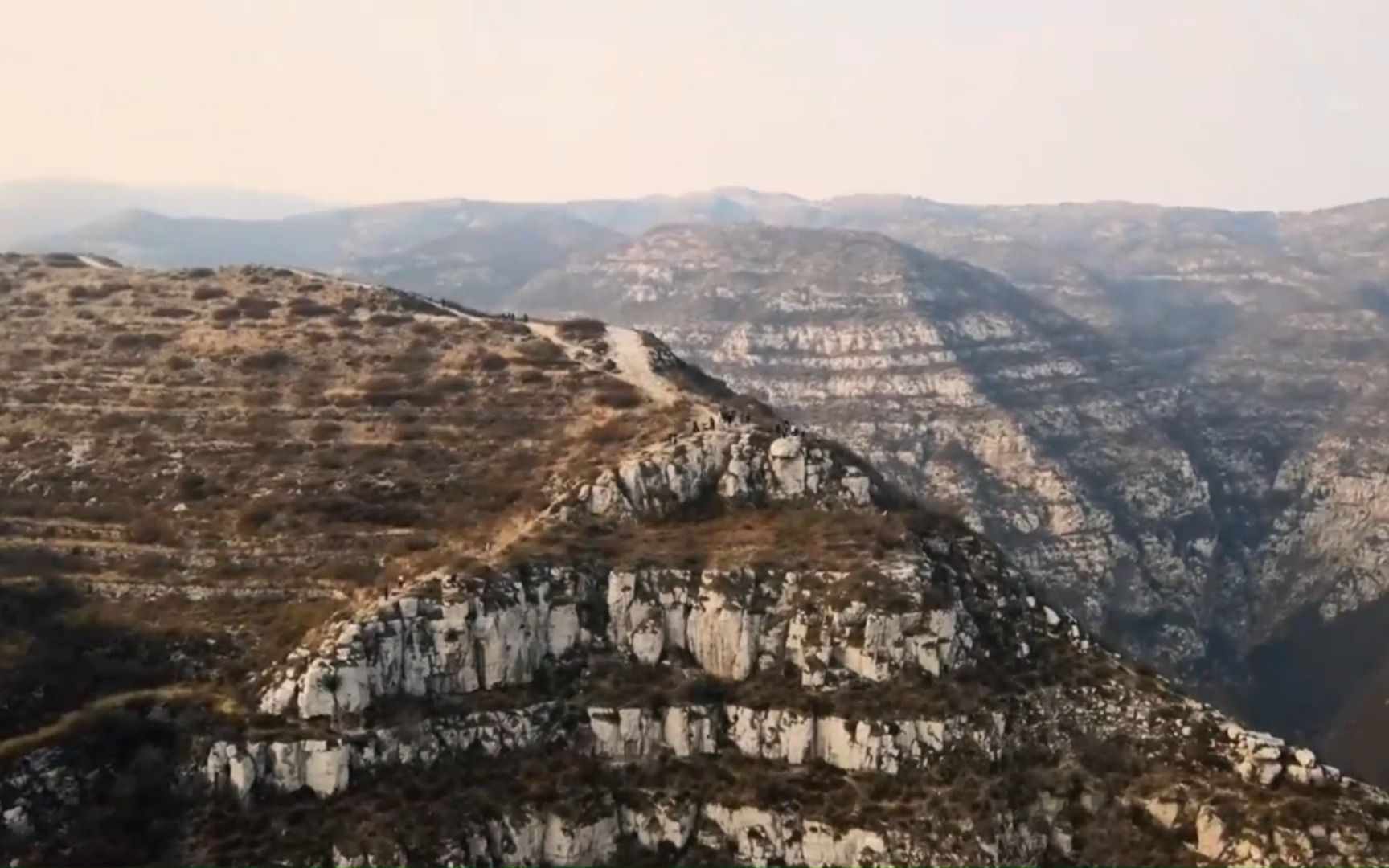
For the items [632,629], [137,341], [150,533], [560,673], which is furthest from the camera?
[137,341]

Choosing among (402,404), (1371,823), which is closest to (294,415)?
(402,404)

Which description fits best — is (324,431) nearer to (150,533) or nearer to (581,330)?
(150,533)

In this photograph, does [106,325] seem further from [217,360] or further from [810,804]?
[810,804]

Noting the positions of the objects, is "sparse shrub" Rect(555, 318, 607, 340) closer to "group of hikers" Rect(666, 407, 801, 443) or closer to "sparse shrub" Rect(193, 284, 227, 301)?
"group of hikers" Rect(666, 407, 801, 443)

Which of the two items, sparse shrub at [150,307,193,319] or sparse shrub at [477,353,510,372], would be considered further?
sparse shrub at [150,307,193,319]

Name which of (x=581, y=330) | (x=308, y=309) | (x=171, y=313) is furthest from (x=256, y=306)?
(x=581, y=330)

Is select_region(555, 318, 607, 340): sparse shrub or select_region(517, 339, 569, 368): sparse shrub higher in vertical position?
select_region(555, 318, 607, 340): sparse shrub

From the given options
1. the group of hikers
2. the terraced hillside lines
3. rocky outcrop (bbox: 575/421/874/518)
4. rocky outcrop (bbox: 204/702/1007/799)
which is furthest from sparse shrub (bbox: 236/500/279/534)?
the group of hikers

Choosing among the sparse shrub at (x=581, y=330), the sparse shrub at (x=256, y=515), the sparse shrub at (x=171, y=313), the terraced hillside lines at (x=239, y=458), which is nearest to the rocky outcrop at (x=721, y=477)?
the terraced hillside lines at (x=239, y=458)
